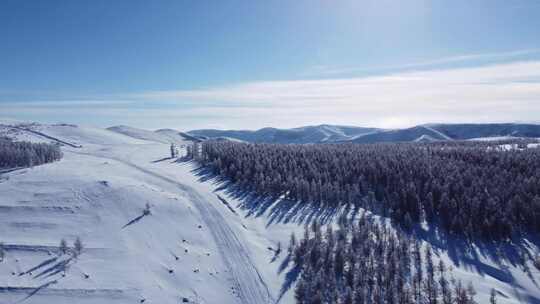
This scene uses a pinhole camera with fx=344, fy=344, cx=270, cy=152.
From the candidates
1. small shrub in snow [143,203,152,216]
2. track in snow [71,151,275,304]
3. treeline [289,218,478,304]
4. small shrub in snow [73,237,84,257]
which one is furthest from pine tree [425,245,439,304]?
small shrub in snow [143,203,152,216]

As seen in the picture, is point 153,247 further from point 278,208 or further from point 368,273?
point 278,208

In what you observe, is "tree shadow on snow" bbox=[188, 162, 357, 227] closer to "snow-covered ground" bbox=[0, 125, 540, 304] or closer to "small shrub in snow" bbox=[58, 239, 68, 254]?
"snow-covered ground" bbox=[0, 125, 540, 304]

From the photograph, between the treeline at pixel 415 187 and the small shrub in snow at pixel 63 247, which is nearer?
the small shrub in snow at pixel 63 247

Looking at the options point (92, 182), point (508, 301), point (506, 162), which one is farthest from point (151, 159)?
point (506, 162)

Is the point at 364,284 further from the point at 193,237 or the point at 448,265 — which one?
the point at 193,237

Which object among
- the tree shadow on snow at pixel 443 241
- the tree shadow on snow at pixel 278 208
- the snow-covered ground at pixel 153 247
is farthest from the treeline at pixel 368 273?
the tree shadow on snow at pixel 278 208

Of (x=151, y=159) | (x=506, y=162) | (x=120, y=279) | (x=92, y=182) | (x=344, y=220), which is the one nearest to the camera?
(x=120, y=279)

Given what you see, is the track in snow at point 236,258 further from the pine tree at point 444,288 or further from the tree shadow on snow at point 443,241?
the pine tree at point 444,288
